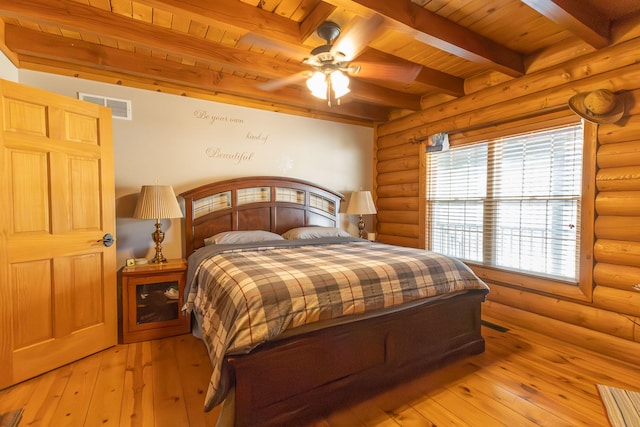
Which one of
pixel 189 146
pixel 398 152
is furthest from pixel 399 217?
pixel 189 146

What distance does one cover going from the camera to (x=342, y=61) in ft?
7.55

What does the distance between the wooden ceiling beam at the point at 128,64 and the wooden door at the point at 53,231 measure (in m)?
0.64

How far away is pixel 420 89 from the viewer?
12.7ft

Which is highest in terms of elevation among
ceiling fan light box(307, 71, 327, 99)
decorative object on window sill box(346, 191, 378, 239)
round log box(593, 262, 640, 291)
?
ceiling fan light box(307, 71, 327, 99)

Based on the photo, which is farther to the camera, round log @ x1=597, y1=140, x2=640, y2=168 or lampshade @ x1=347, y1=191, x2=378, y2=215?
lampshade @ x1=347, y1=191, x2=378, y2=215

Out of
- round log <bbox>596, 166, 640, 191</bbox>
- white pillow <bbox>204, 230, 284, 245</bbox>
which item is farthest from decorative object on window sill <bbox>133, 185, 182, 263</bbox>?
round log <bbox>596, 166, 640, 191</bbox>

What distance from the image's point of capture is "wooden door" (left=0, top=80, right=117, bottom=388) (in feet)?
6.98

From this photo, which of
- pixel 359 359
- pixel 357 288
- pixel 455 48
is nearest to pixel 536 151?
pixel 455 48

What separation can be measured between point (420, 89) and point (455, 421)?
11.6 ft

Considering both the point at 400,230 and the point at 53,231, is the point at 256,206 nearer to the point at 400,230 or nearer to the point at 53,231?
the point at 53,231

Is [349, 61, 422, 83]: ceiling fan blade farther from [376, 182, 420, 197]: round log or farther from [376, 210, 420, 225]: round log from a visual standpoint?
[376, 210, 420, 225]: round log

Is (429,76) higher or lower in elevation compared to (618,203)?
higher

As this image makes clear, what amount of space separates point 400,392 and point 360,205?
2507mm

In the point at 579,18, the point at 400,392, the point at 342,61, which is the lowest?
the point at 400,392
